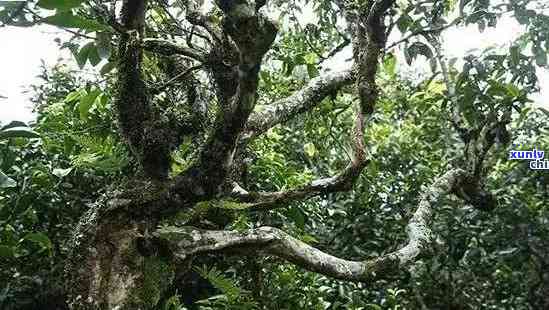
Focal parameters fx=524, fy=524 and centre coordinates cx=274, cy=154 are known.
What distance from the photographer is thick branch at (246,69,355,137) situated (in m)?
2.39

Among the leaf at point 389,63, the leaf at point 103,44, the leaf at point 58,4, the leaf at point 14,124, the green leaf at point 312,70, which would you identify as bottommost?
the leaf at point 14,124

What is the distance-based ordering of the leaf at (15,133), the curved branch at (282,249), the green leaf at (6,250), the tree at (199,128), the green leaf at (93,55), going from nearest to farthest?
the leaf at (15,133) < the tree at (199,128) < the curved branch at (282,249) < the green leaf at (93,55) < the green leaf at (6,250)

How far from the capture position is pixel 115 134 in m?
2.82

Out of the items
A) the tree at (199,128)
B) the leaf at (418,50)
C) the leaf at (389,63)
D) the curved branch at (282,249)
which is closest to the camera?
the tree at (199,128)

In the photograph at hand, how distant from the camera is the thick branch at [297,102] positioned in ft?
7.85

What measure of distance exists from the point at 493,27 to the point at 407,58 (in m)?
0.39

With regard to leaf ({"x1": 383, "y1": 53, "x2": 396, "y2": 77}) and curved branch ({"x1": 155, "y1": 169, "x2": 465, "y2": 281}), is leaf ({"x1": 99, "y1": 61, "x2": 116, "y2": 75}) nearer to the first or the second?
curved branch ({"x1": 155, "y1": 169, "x2": 465, "y2": 281})

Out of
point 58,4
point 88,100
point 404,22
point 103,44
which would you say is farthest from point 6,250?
point 404,22

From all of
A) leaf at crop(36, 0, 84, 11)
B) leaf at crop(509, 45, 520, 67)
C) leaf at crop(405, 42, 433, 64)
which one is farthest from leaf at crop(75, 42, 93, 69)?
leaf at crop(509, 45, 520, 67)

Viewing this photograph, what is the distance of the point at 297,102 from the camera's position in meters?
2.60

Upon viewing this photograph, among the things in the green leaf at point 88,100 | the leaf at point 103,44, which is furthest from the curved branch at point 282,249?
the green leaf at point 88,100

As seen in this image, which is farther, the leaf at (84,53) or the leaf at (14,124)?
the leaf at (84,53)

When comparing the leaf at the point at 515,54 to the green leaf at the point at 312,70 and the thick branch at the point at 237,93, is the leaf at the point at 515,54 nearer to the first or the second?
the green leaf at the point at 312,70

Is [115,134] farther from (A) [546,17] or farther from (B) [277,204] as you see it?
(A) [546,17]
